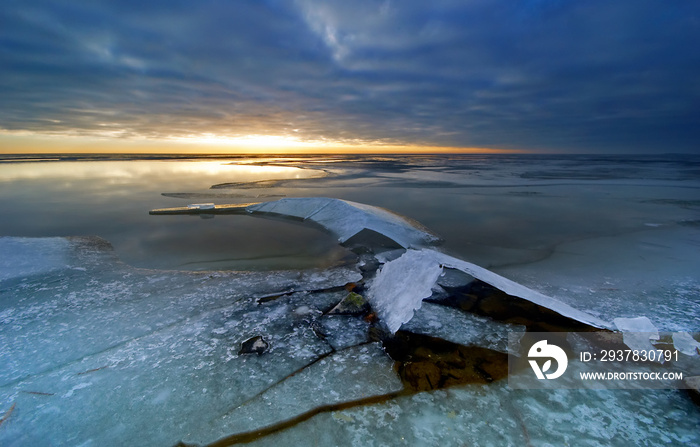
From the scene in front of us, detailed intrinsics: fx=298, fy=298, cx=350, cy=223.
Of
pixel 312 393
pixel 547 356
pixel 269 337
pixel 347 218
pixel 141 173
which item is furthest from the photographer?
pixel 141 173

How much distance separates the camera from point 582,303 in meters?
3.44

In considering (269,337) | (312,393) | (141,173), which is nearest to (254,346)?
(269,337)

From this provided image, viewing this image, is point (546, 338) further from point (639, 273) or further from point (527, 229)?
point (527, 229)

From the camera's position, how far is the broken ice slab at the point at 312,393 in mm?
1900

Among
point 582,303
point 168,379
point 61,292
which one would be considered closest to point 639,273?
point 582,303

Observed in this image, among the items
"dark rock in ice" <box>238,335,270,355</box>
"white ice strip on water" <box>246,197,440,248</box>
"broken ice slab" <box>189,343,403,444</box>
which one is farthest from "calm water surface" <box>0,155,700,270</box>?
"broken ice slab" <box>189,343,403,444</box>

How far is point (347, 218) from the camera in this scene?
6.72 m

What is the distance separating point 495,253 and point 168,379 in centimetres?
500

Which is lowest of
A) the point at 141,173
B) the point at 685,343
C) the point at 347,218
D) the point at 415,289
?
the point at 685,343

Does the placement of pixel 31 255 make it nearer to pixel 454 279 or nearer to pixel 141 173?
pixel 454 279

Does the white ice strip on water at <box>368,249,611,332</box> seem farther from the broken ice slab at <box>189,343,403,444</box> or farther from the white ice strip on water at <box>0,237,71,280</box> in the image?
the white ice strip on water at <box>0,237,71,280</box>

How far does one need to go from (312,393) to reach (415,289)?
1561mm

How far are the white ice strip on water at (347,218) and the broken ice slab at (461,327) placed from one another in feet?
7.78

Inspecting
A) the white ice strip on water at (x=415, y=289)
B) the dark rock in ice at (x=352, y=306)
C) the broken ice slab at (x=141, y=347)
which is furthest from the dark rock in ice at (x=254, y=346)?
the white ice strip on water at (x=415, y=289)
